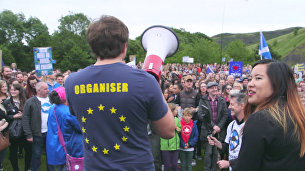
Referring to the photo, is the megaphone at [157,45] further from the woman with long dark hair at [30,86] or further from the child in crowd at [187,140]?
the woman with long dark hair at [30,86]

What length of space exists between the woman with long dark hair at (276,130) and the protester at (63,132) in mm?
2948

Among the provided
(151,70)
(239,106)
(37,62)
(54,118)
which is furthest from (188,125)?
(37,62)

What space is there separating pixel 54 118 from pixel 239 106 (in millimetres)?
3098

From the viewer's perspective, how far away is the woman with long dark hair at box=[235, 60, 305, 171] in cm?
152

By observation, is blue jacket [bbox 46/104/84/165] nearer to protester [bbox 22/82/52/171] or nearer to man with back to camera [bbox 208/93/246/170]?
protester [bbox 22/82/52/171]

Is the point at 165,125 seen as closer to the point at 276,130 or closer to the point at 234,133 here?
the point at 276,130

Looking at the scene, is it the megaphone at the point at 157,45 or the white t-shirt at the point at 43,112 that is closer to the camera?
the megaphone at the point at 157,45

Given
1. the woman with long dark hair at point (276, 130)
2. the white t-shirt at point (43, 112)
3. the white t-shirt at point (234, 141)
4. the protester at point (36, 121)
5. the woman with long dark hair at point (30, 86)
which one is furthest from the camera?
the woman with long dark hair at point (30, 86)

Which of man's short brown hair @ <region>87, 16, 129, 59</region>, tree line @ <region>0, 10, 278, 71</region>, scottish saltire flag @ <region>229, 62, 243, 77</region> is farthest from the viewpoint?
tree line @ <region>0, 10, 278, 71</region>

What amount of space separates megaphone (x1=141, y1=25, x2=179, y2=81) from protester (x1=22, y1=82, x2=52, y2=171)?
3.40m

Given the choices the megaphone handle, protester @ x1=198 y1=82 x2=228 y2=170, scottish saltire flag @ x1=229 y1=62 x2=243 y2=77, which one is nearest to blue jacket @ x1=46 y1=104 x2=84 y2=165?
the megaphone handle

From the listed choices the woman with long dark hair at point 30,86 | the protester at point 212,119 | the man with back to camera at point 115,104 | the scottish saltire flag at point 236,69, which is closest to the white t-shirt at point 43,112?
the woman with long dark hair at point 30,86

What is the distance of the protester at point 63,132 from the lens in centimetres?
404

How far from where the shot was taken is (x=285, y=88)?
1.70 metres
